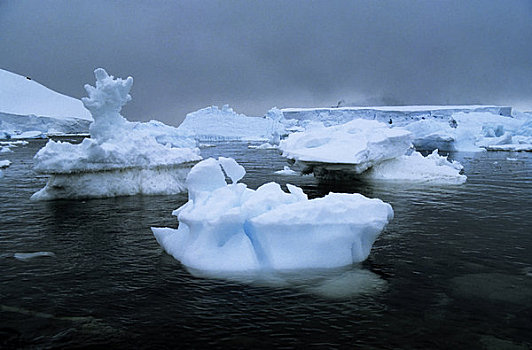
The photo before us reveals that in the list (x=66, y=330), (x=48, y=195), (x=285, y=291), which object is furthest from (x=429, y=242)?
(x=48, y=195)

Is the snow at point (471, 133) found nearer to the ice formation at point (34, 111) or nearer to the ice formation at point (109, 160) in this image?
the ice formation at point (109, 160)

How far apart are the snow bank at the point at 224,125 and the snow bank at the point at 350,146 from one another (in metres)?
40.6

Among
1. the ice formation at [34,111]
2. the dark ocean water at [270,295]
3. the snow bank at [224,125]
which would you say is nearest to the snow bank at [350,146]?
the dark ocean water at [270,295]

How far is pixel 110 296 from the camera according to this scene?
18.5 feet

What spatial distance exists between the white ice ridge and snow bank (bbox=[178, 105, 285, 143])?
51670 mm

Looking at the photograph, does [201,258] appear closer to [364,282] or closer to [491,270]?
[364,282]

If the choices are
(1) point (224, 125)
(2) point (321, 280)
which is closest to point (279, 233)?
(2) point (321, 280)

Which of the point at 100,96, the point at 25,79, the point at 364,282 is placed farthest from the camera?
the point at 25,79

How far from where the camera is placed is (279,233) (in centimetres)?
641

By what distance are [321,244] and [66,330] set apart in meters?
3.52

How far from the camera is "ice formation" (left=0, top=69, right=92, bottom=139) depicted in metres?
65.1

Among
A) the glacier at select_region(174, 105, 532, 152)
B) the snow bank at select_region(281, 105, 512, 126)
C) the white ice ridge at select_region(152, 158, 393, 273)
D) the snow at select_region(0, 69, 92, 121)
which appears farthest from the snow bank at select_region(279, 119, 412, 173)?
the snow at select_region(0, 69, 92, 121)

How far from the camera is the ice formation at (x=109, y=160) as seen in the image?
12.4 metres

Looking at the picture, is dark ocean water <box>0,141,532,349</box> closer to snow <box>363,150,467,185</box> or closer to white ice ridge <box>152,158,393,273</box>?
white ice ridge <box>152,158,393,273</box>
